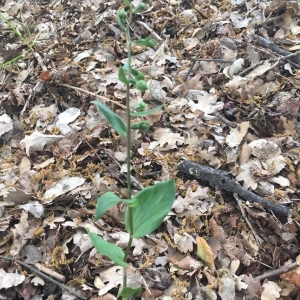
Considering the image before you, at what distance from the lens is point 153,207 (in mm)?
1479

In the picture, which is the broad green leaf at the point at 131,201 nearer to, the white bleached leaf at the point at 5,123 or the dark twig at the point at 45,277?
the dark twig at the point at 45,277

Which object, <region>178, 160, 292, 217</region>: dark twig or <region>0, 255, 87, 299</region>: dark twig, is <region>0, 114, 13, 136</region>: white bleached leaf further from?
<region>178, 160, 292, 217</region>: dark twig

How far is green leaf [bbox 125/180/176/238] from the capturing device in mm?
1440

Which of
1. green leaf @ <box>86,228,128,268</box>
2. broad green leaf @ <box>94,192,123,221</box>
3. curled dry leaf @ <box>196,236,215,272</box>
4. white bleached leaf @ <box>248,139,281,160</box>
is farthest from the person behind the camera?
white bleached leaf @ <box>248,139,281,160</box>

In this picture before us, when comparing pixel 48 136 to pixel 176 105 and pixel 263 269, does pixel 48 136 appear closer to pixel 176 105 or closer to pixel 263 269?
pixel 176 105

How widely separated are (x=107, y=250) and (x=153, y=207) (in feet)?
0.83

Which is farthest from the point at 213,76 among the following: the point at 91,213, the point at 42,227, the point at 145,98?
the point at 42,227

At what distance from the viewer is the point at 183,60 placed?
309 cm

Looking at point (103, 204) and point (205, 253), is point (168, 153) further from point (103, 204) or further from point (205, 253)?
point (103, 204)

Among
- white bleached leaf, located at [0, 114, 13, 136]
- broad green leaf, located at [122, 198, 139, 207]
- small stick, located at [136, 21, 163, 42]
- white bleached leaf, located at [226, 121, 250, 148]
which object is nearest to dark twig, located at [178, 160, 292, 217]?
white bleached leaf, located at [226, 121, 250, 148]

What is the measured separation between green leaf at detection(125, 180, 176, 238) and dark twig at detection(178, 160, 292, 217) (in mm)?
760

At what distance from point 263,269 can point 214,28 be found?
2.18 m

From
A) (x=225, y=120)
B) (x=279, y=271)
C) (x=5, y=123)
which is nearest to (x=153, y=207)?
(x=279, y=271)

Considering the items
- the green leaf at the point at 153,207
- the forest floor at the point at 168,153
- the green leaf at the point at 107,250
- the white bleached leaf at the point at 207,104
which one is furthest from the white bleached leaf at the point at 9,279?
the white bleached leaf at the point at 207,104
